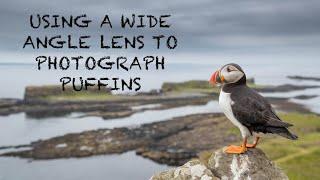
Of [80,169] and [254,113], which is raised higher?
[254,113]

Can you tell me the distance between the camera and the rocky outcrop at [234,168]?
17812 mm

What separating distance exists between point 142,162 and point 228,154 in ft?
265

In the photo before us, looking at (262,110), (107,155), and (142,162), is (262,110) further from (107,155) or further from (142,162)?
(107,155)

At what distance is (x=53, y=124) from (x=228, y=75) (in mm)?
134999

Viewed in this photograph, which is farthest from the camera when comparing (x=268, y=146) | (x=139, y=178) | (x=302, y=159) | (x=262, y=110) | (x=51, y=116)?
(x=51, y=116)

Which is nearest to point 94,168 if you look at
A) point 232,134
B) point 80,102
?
point 232,134

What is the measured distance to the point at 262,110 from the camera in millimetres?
16688

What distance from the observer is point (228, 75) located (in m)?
16.6

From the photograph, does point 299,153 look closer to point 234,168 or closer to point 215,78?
point 234,168

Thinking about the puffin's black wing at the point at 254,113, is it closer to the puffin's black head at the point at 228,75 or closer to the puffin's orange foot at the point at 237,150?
the puffin's black head at the point at 228,75

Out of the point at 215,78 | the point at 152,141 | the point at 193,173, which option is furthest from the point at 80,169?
the point at 215,78

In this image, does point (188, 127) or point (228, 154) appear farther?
point (188, 127)

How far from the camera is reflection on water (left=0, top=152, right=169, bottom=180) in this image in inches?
→ 3701

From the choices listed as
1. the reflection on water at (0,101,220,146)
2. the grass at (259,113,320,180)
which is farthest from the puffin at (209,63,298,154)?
the reflection on water at (0,101,220,146)
